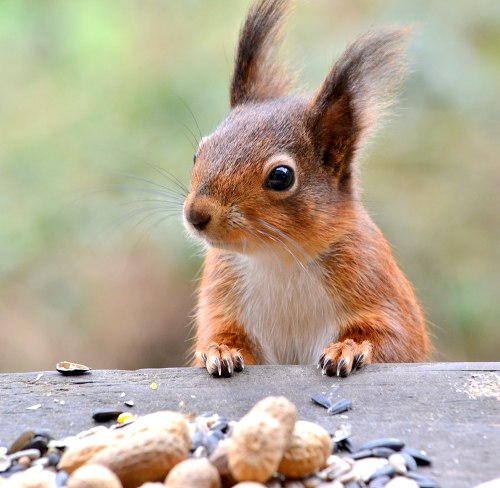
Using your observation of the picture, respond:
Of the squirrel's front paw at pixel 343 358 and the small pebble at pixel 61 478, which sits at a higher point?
the squirrel's front paw at pixel 343 358

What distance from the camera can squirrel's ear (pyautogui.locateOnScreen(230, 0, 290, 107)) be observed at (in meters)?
2.29

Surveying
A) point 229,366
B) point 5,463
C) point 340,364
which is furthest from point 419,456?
point 5,463

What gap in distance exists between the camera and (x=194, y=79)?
3.29 metres

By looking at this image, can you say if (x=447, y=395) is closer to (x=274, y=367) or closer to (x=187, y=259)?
(x=274, y=367)

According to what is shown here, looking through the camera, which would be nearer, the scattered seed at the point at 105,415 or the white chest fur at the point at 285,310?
the scattered seed at the point at 105,415

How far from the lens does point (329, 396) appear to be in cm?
175

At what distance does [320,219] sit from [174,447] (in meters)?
0.85

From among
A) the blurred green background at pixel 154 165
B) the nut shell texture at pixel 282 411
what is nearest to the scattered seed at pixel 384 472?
the nut shell texture at pixel 282 411

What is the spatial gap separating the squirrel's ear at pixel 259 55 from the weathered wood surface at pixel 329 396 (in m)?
0.77

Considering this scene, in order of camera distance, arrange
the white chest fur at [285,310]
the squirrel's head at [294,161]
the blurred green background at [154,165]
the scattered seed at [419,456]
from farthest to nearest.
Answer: the blurred green background at [154,165] → the white chest fur at [285,310] → the squirrel's head at [294,161] → the scattered seed at [419,456]

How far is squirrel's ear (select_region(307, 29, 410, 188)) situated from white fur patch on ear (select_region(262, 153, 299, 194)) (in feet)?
0.35

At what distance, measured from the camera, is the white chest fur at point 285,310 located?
2152 mm

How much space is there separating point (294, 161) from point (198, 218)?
0.91 ft

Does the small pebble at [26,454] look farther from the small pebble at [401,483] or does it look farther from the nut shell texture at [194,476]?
the small pebble at [401,483]
